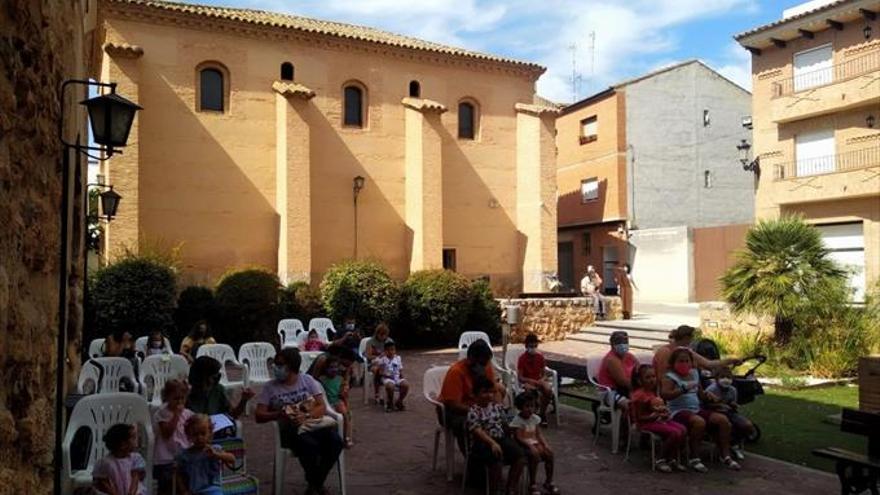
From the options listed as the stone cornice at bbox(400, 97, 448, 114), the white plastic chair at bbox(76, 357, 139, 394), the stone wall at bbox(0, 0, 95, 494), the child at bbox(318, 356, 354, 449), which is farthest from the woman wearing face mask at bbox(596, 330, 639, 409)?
the stone cornice at bbox(400, 97, 448, 114)

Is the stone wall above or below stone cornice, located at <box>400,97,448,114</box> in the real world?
below

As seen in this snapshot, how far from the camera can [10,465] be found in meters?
2.94

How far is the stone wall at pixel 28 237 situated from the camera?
116 inches

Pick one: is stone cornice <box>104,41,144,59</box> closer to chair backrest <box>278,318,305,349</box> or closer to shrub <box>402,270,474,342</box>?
chair backrest <box>278,318,305,349</box>

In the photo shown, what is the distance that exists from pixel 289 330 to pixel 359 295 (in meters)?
2.75

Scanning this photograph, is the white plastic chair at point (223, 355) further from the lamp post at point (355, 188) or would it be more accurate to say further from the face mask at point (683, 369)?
the lamp post at point (355, 188)

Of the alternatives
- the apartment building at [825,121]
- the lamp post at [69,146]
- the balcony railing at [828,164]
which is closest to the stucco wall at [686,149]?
the apartment building at [825,121]

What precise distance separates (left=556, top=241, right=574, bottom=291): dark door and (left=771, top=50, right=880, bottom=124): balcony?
12.7 meters

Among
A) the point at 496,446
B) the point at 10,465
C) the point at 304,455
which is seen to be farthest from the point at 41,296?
the point at 496,446

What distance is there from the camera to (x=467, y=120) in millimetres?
24641

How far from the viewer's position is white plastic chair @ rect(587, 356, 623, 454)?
768 centimetres

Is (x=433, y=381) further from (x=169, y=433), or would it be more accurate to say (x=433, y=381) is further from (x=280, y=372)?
(x=169, y=433)

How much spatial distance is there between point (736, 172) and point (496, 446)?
30064 millimetres

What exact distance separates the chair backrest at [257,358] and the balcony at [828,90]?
64.5ft
